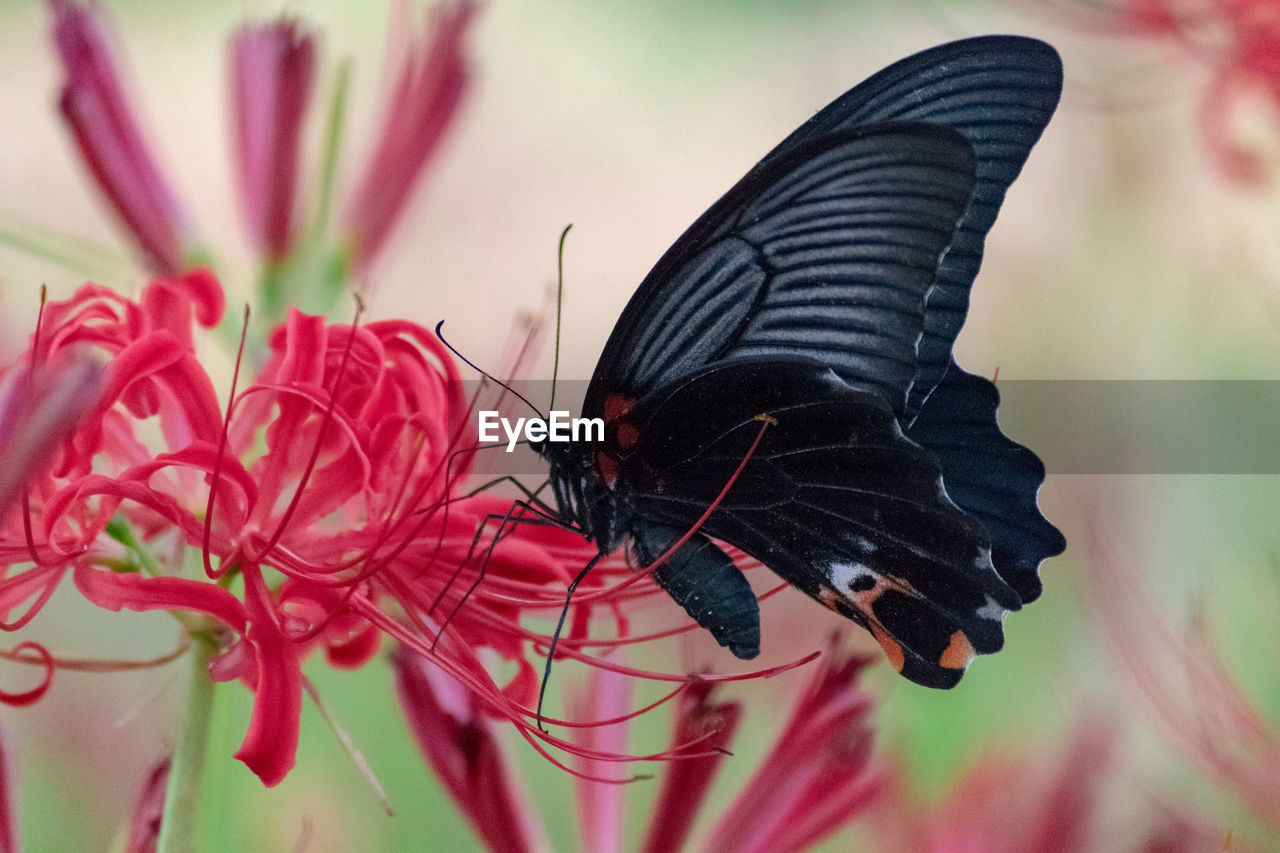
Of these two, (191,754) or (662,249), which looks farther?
(662,249)

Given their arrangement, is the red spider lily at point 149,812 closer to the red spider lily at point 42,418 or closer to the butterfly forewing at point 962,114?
the red spider lily at point 42,418

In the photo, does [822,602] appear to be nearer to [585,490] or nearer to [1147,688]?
[585,490]

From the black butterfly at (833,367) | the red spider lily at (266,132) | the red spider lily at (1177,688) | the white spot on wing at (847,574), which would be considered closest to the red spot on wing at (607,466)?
the black butterfly at (833,367)

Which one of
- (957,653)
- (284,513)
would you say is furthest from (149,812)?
(957,653)

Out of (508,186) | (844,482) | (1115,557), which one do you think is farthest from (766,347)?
(1115,557)

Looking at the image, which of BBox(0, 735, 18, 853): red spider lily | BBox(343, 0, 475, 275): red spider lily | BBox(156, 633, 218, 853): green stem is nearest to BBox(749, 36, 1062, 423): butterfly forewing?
BBox(343, 0, 475, 275): red spider lily

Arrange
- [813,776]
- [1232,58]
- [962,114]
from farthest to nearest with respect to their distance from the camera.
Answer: [1232,58] < [813,776] < [962,114]

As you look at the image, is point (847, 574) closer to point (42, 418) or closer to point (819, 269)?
point (819, 269)

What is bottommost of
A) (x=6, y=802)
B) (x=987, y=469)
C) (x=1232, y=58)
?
(x=6, y=802)

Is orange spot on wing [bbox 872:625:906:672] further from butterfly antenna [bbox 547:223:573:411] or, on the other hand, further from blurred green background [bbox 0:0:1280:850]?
butterfly antenna [bbox 547:223:573:411]

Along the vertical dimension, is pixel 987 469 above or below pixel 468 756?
above
